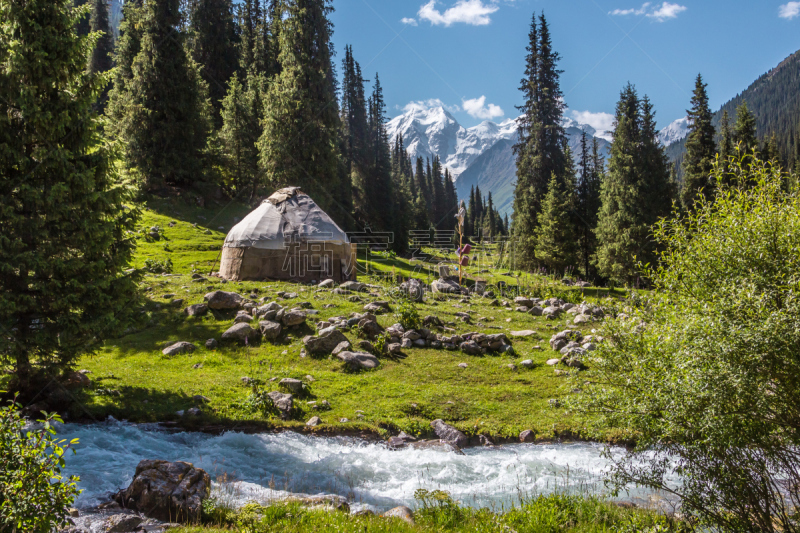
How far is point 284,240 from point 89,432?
14.4 meters

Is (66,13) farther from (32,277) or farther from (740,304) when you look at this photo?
(740,304)

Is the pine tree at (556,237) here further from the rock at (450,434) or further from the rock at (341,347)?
the rock at (450,434)

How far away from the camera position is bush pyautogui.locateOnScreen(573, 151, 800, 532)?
4.94m

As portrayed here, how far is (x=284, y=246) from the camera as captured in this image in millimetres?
22062

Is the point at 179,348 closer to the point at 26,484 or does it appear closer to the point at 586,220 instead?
the point at 26,484

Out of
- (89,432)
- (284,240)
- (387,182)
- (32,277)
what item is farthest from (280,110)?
(89,432)

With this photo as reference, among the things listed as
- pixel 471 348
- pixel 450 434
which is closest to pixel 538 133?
pixel 471 348

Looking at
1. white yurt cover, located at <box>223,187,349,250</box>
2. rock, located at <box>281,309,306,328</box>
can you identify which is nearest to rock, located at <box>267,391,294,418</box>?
rock, located at <box>281,309,306,328</box>

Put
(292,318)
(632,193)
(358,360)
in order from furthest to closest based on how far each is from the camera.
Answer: (632,193)
(292,318)
(358,360)

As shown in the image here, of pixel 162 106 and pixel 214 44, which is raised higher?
pixel 214 44

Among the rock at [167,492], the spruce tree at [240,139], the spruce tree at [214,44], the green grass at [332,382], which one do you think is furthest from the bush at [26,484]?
the spruce tree at [214,44]

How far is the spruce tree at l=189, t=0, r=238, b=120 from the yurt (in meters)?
29.1

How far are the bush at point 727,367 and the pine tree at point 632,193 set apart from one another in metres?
23.9

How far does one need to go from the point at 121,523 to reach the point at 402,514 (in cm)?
358
